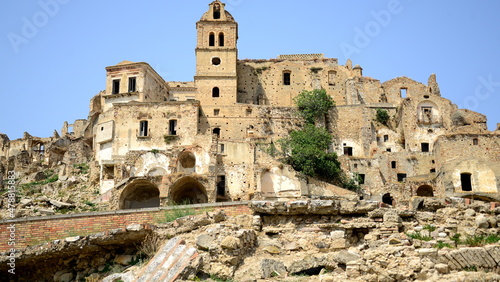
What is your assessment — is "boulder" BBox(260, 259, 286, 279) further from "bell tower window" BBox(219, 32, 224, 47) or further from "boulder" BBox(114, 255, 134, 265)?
"bell tower window" BBox(219, 32, 224, 47)

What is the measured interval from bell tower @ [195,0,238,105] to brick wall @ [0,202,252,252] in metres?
29.3

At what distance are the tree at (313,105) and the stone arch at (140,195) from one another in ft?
55.4

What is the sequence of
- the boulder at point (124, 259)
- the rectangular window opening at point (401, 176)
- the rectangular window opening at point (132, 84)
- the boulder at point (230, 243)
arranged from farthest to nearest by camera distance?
the rectangular window opening at point (132, 84) → the rectangular window opening at point (401, 176) → the boulder at point (124, 259) → the boulder at point (230, 243)

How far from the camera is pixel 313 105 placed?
47.3m

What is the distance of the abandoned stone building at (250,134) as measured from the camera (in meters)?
35.9

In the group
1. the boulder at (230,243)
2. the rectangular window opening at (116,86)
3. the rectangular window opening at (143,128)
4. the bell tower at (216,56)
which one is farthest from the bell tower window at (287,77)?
the boulder at (230,243)

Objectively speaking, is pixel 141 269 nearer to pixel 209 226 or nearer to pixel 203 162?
pixel 209 226

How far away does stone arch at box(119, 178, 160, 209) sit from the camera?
32.9 meters

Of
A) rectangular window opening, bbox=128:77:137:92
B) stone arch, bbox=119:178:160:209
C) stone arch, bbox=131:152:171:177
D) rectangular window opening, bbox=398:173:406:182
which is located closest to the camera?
stone arch, bbox=119:178:160:209

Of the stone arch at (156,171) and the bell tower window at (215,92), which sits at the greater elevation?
the bell tower window at (215,92)

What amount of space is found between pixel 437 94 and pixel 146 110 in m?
27.0

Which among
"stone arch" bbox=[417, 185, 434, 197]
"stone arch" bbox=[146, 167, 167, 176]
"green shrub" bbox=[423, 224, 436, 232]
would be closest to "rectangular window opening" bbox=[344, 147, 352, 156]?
"stone arch" bbox=[417, 185, 434, 197]

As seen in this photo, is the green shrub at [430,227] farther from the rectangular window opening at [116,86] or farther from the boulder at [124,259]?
the rectangular window opening at [116,86]

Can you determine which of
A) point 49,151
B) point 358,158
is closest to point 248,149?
point 358,158
